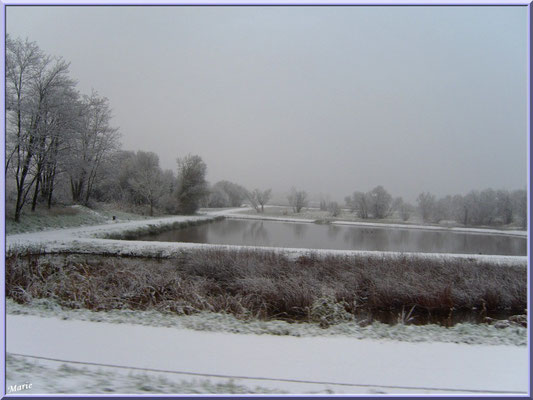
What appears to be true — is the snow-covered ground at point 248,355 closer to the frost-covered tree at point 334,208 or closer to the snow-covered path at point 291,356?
the snow-covered path at point 291,356

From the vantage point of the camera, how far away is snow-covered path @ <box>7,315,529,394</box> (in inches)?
101

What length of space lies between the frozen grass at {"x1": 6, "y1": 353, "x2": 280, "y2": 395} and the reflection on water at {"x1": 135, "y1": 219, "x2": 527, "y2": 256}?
225 inches

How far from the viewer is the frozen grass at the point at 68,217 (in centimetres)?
723

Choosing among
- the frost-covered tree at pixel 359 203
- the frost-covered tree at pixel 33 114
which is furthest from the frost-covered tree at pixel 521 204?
the frost-covered tree at pixel 33 114

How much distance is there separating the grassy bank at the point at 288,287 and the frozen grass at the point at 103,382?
1.98m

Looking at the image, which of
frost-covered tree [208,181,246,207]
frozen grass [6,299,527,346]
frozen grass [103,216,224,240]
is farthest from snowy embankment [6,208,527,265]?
frozen grass [6,299,527,346]

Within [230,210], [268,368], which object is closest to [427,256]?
[230,210]

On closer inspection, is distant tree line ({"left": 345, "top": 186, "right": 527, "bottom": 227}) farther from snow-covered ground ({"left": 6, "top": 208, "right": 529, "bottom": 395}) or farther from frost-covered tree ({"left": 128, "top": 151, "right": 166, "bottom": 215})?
frost-covered tree ({"left": 128, "top": 151, "right": 166, "bottom": 215})

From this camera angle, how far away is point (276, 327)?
3889 millimetres

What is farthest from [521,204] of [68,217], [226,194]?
[68,217]

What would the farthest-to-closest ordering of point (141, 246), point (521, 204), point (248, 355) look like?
point (141, 246)
point (521, 204)
point (248, 355)

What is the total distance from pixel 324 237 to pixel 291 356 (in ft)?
20.4

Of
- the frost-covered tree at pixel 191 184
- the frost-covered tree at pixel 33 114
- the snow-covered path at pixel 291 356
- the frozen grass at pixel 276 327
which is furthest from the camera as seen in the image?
the frost-covered tree at pixel 191 184

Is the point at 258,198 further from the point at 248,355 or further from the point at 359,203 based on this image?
the point at 248,355
